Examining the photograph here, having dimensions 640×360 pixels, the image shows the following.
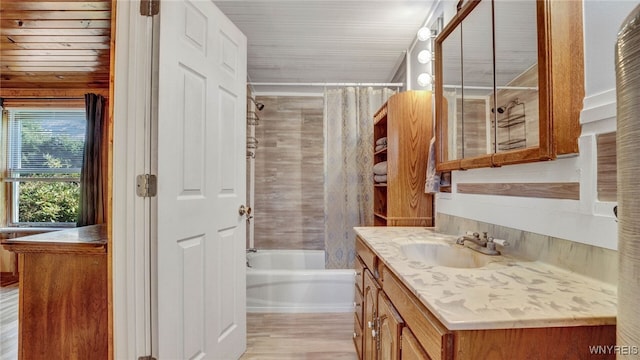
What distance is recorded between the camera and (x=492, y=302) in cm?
64

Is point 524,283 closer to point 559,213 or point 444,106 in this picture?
point 559,213

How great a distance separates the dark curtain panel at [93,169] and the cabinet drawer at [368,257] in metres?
2.93

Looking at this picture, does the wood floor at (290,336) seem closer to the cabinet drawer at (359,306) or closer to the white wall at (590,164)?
the cabinet drawer at (359,306)

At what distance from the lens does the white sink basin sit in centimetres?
116

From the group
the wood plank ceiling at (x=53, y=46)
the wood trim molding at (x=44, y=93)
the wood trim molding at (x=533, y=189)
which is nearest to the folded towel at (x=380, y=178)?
the wood trim molding at (x=533, y=189)

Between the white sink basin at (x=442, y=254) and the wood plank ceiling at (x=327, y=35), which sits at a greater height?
the wood plank ceiling at (x=327, y=35)

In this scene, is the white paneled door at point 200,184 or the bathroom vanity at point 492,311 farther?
the white paneled door at point 200,184

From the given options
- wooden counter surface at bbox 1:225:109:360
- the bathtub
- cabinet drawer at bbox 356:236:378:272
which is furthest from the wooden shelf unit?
wooden counter surface at bbox 1:225:109:360

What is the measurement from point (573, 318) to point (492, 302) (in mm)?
145

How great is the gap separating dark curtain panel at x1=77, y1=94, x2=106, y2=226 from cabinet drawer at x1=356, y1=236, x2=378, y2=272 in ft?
9.60

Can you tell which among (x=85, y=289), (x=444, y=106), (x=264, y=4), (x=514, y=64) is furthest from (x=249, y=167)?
(x=514, y=64)

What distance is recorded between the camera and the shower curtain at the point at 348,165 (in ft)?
8.70

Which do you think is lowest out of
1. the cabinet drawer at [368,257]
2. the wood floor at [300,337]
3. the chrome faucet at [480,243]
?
the wood floor at [300,337]

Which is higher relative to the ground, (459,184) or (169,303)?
(459,184)
